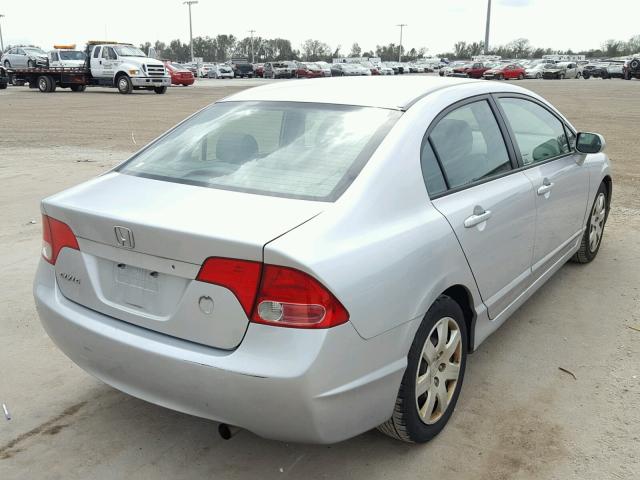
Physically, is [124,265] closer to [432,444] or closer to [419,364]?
[419,364]

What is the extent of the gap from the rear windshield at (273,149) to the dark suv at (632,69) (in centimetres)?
5238

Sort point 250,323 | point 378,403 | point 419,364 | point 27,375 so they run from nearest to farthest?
point 250,323
point 378,403
point 419,364
point 27,375

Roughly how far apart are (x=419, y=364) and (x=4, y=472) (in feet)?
6.08

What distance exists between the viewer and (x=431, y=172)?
2924mm

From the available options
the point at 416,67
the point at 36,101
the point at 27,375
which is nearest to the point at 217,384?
the point at 27,375

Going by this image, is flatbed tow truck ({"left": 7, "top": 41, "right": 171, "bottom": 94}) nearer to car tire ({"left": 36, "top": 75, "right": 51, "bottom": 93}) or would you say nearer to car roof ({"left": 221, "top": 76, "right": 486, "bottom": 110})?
car tire ({"left": 36, "top": 75, "right": 51, "bottom": 93})

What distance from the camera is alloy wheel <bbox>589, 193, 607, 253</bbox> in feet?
17.1

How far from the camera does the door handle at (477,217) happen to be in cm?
298

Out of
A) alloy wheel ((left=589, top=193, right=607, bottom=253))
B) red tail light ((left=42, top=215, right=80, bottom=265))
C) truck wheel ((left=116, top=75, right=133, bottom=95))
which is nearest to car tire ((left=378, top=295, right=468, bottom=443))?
red tail light ((left=42, top=215, right=80, bottom=265))

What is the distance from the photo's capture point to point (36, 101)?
2566 centimetres

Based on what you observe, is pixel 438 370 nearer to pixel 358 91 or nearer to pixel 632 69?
pixel 358 91

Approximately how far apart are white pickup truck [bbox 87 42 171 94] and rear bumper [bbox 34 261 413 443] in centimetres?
2841

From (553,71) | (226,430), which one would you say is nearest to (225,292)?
(226,430)

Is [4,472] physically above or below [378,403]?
below
